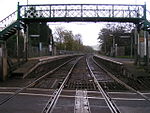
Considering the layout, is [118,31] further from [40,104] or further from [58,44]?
[40,104]

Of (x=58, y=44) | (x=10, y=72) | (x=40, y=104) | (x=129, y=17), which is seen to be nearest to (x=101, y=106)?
(x=40, y=104)

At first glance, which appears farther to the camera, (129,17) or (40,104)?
(129,17)

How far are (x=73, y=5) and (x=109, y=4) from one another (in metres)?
3.66

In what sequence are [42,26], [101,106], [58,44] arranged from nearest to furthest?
[101,106] → [42,26] → [58,44]

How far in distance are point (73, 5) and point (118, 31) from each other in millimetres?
56305

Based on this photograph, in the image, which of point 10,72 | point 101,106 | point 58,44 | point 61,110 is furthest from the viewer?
point 58,44

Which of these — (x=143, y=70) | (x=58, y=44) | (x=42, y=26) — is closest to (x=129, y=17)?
(x=143, y=70)

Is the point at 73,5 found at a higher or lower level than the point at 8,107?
higher

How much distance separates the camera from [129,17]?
29422 mm

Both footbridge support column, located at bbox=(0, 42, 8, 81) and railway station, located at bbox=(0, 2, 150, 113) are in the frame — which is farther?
footbridge support column, located at bbox=(0, 42, 8, 81)

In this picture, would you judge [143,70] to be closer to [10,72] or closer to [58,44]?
[10,72]

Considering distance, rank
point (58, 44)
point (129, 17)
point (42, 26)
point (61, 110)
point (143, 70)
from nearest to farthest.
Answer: point (61, 110) → point (143, 70) → point (129, 17) → point (42, 26) → point (58, 44)

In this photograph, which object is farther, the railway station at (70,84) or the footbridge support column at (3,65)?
the footbridge support column at (3,65)

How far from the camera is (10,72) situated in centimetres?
2061
